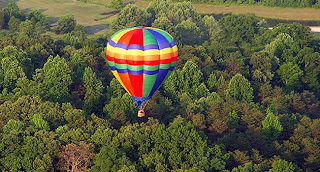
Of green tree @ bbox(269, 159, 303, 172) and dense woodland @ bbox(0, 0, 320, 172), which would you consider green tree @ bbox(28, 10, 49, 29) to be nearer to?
Result: dense woodland @ bbox(0, 0, 320, 172)

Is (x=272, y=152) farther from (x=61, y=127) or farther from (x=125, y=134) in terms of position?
(x=61, y=127)

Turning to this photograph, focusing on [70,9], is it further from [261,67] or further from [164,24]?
[261,67]

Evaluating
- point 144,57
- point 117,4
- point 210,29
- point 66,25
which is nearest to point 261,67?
point 210,29

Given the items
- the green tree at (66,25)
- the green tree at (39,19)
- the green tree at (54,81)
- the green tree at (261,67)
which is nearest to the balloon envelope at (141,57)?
the green tree at (54,81)

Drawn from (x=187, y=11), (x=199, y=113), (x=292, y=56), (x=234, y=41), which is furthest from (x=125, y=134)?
(x=187, y=11)

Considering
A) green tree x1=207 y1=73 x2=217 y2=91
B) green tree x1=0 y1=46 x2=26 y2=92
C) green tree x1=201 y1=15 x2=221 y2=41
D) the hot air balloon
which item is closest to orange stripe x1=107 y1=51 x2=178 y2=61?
the hot air balloon

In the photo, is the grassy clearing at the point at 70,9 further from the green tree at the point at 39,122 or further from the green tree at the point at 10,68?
the green tree at the point at 39,122
